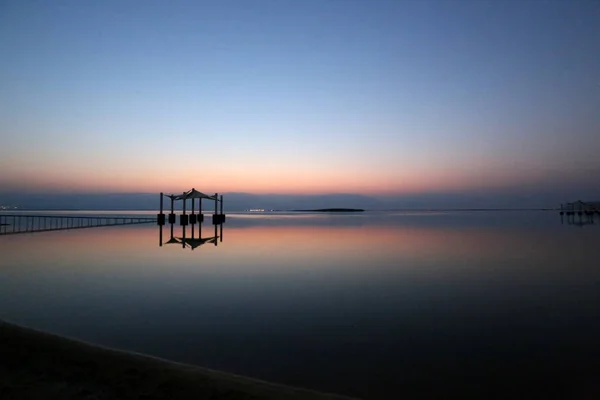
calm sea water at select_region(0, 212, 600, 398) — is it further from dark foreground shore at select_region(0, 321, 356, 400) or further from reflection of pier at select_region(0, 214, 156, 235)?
reflection of pier at select_region(0, 214, 156, 235)

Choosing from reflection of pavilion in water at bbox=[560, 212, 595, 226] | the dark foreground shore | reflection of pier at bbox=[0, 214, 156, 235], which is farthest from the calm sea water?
reflection of pavilion in water at bbox=[560, 212, 595, 226]

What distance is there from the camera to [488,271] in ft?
43.5

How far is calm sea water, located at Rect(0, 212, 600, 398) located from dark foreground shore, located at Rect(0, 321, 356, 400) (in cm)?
60

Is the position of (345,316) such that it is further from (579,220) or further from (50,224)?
(579,220)

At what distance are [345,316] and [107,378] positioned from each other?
14.9 feet

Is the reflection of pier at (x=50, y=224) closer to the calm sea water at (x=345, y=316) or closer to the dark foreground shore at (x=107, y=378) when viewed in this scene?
the calm sea water at (x=345, y=316)

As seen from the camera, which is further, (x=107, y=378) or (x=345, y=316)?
(x=345, y=316)

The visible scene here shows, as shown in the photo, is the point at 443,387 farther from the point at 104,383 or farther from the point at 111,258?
the point at 111,258

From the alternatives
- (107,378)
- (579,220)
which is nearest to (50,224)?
(107,378)

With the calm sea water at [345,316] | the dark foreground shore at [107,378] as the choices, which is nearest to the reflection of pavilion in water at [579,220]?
the calm sea water at [345,316]

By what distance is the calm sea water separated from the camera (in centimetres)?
523

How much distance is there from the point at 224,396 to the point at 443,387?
8.36 feet

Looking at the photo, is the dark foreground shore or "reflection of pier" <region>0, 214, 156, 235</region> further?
"reflection of pier" <region>0, 214, 156, 235</region>

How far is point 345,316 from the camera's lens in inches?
309
